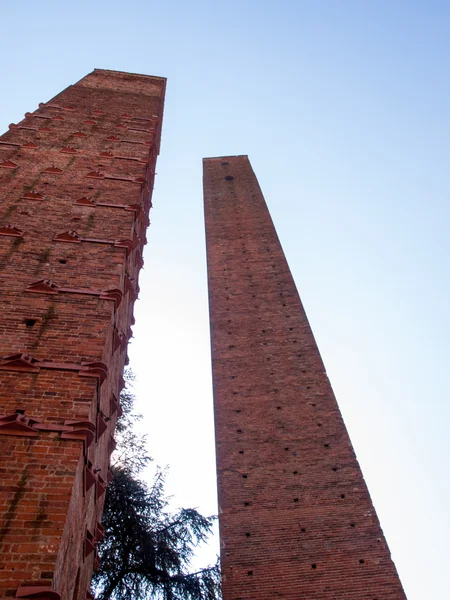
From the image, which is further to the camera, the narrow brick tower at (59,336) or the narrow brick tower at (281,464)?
the narrow brick tower at (281,464)

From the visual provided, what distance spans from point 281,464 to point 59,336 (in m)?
6.95

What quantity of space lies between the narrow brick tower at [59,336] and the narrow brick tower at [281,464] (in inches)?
150

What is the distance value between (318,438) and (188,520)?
3100 millimetres

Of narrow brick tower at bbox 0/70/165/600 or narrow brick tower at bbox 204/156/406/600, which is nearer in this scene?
narrow brick tower at bbox 0/70/165/600

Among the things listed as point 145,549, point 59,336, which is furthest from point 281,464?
point 59,336

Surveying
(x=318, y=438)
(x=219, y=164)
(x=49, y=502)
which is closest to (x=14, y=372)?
(x=49, y=502)

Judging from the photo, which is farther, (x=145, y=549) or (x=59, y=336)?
Result: (x=145, y=549)

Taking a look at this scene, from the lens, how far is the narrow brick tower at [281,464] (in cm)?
920

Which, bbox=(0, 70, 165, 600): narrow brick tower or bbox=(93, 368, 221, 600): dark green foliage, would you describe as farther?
bbox=(93, 368, 221, 600): dark green foliage

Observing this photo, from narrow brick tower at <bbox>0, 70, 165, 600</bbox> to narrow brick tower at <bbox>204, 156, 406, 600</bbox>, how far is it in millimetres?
3802

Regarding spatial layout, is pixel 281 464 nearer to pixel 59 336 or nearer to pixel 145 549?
pixel 145 549

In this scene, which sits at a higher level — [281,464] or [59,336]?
[281,464]

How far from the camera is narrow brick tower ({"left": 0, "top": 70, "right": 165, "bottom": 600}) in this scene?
148 inches

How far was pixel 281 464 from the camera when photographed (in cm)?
1102
